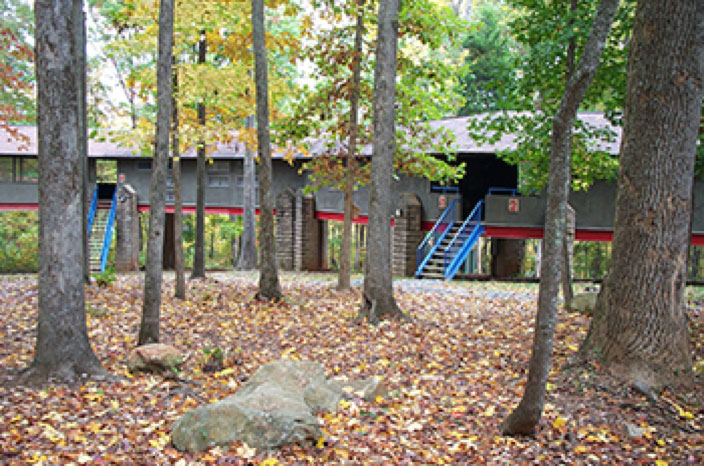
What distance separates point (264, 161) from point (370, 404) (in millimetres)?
5791

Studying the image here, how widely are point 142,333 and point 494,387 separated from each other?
15.6ft

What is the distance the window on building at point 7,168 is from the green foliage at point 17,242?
17.8ft

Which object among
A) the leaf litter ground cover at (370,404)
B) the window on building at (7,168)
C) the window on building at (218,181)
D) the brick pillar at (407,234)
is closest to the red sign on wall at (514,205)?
the brick pillar at (407,234)

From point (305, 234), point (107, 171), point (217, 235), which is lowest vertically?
point (217, 235)

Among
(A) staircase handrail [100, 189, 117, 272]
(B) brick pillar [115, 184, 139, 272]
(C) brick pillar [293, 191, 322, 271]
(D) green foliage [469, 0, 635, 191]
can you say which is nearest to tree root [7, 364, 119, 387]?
(D) green foliage [469, 0, 635, 191]

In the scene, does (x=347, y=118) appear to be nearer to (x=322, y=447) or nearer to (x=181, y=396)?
(x=181, y=396)

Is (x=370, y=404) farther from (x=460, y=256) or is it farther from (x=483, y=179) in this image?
(x=483, y=179)

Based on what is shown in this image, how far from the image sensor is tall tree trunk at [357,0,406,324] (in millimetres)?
9773

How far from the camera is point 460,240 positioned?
19172mm

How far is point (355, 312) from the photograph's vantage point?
1075 centimetres

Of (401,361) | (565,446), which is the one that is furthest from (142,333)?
(565,446)

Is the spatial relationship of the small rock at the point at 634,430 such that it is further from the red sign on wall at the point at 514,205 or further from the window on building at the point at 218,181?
the window on building at the point at 218,181

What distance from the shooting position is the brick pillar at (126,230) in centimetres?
2570

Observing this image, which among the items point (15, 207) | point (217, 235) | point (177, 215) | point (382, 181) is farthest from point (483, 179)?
point (217, 235)
